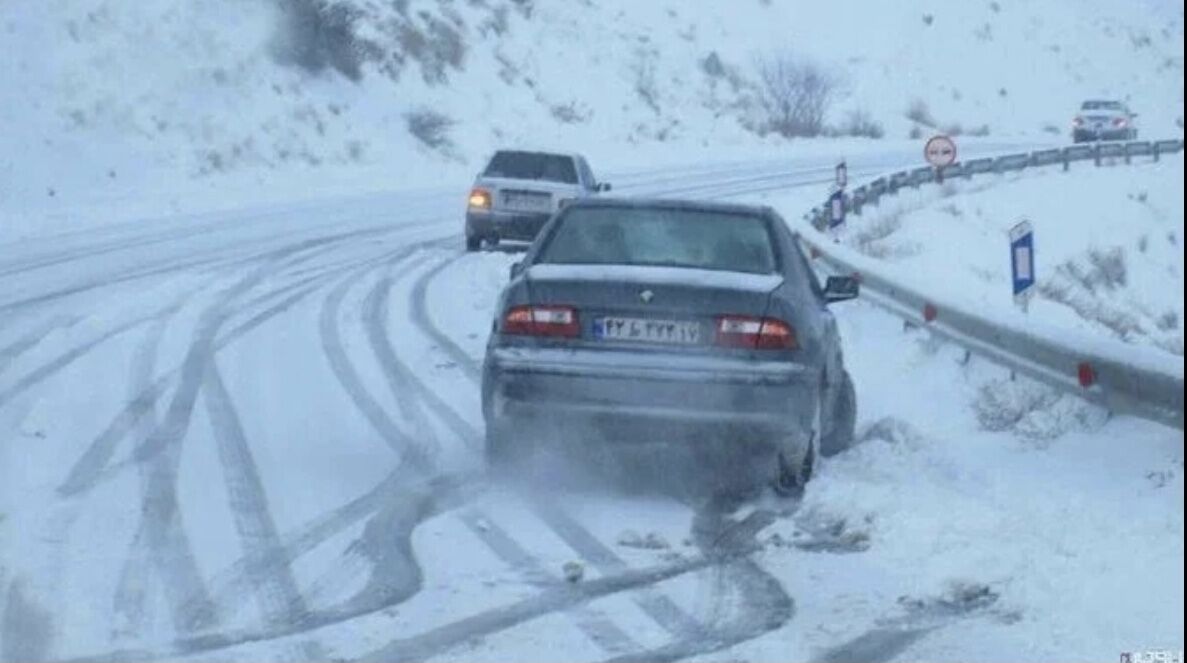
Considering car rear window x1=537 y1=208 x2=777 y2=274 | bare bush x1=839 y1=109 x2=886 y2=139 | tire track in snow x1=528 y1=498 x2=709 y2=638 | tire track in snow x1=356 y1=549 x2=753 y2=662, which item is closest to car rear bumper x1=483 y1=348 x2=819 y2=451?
tire track in snow x1=528 y1=498 x2=709 y2=638

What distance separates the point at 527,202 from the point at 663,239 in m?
16.1

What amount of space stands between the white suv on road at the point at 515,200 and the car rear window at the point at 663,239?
1521 cm

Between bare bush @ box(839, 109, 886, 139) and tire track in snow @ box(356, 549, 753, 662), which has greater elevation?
tire track in snow @ box(356, 549, 753, 662)

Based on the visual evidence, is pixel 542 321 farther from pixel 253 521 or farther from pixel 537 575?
pixel 537 575

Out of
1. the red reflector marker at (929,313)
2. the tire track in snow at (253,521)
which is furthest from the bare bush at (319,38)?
the tire track in snow at (253,521)

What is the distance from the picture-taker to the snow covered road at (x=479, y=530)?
760 cm

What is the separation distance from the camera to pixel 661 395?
10.1 m

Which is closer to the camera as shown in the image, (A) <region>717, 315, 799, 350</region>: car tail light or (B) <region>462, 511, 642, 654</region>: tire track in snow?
(B) <region>462, 511, 642, 654</region>: tire track in snow

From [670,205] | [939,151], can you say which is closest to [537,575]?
[670,205]

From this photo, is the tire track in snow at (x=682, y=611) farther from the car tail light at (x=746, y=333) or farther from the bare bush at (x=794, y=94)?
the bare bush at (x=794, y=94)

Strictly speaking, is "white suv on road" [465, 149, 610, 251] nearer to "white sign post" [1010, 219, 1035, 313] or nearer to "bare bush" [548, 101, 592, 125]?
"white sign post" [1010, 219, 1035, 313]

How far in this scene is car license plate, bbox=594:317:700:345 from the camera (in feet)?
33.3

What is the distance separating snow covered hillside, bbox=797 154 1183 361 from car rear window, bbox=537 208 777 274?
4.62m

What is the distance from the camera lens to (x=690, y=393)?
10078 millimetres
